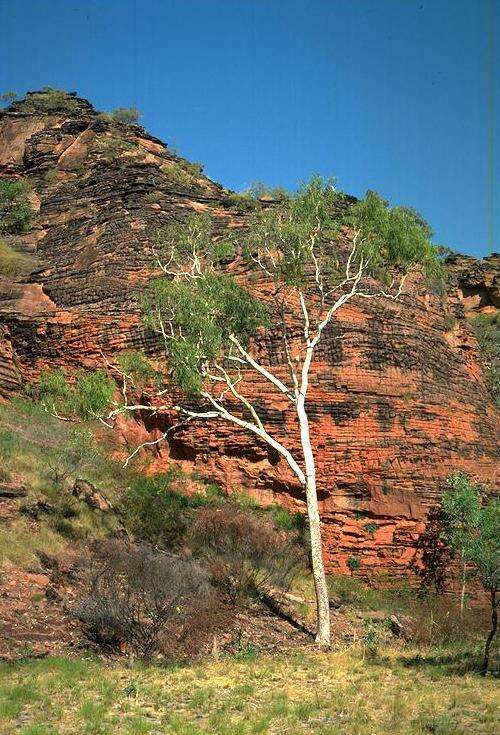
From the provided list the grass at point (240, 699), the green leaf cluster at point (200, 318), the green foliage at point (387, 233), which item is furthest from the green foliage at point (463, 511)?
the green leaf cluster at point (200, 318)

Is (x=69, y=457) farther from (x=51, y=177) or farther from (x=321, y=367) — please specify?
(x=51, y=177)

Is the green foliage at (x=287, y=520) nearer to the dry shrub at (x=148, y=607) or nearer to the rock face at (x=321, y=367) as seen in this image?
the rock face at (x=321, y=367)

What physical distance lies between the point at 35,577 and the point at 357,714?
7.41 m

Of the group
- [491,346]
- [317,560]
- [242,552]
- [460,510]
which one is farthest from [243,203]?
[317,560]

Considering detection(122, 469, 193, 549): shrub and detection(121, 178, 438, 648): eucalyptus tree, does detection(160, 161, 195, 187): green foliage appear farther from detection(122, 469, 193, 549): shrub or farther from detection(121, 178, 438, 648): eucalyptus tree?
detection(122, 469, 193, 549): shrub

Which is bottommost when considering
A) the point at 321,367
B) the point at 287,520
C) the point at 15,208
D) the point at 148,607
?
the point at 148,607

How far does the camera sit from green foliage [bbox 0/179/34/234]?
32531 millimetres

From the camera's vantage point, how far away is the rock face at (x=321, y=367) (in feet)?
67.7

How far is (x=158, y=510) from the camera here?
19.6m

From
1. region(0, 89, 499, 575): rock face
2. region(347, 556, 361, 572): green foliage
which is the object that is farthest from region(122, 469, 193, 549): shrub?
region(347, 556, 361, 572): green foliage

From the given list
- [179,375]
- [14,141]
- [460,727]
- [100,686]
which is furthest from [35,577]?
[14,141]

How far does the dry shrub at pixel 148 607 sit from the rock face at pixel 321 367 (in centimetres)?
742

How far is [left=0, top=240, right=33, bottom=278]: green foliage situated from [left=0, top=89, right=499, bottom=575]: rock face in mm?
445

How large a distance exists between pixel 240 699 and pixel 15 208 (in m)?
29.2
